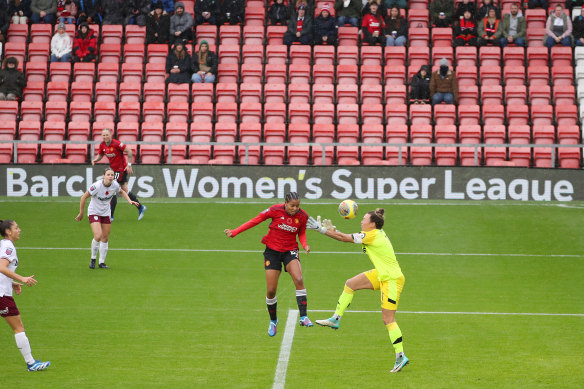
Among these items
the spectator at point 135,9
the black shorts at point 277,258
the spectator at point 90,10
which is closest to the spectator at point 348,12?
the spectator at point 135,9

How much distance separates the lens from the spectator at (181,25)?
30.6 m

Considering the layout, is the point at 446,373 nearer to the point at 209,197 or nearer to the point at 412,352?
the point at 412,352

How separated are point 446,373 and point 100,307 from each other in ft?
21.7

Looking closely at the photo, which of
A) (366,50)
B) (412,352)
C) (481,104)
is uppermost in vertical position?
(366,50)

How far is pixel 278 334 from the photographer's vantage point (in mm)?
13961

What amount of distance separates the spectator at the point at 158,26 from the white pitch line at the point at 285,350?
17797mm

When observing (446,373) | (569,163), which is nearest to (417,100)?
(569,163)

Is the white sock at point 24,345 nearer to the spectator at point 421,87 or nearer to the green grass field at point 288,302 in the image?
the green grass field at point 288,302

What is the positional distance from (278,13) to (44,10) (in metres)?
8.47

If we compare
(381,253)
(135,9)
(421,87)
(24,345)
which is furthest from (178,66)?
(24,345)

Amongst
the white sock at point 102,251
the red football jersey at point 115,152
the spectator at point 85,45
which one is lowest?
the white sock at point 102,251

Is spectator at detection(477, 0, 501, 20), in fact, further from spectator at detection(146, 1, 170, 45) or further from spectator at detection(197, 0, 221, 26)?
spectator at detection(146, 1, 170, 45)

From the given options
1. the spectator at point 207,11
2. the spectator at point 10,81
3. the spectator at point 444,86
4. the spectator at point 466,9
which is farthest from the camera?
the spectator at point 207,11

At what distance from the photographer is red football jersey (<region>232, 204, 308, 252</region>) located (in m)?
13.2
